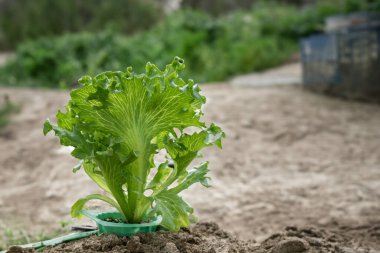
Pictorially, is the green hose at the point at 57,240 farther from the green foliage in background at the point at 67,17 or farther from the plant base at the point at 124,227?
the green foliage in background at the point at 67,17

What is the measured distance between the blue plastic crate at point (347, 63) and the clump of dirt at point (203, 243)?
533 cm

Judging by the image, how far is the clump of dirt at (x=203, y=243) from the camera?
2184 mm

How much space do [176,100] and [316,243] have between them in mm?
892

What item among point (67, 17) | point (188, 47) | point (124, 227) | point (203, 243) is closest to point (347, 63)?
point (188, 47)

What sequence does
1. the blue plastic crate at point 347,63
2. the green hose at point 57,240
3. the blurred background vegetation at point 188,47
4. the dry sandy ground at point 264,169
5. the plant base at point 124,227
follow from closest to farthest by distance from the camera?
the plant base at point 124,227, the green hose at point 57,240, the dry sandy ground at point 264,169, the blue plastic crate at point 347,63, the blurred background vegetation at point 188,47

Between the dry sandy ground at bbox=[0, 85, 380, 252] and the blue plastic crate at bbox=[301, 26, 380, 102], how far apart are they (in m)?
0.37

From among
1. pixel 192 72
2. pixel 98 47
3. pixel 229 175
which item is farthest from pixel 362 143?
pixel 98 47

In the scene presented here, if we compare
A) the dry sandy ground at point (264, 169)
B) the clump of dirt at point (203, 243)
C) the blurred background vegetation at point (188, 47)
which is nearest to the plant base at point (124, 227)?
the clump of dirt at point (203, 243)

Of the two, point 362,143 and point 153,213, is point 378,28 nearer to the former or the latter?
point 362,143

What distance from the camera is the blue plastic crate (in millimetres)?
7688

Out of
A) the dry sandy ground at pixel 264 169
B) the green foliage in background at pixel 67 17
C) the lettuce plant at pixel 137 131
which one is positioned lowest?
the dry sandy ground at pixel 264 169

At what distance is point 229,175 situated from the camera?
5.03 metres

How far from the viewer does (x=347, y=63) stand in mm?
7930

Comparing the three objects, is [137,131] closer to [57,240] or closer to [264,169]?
[57,240]
